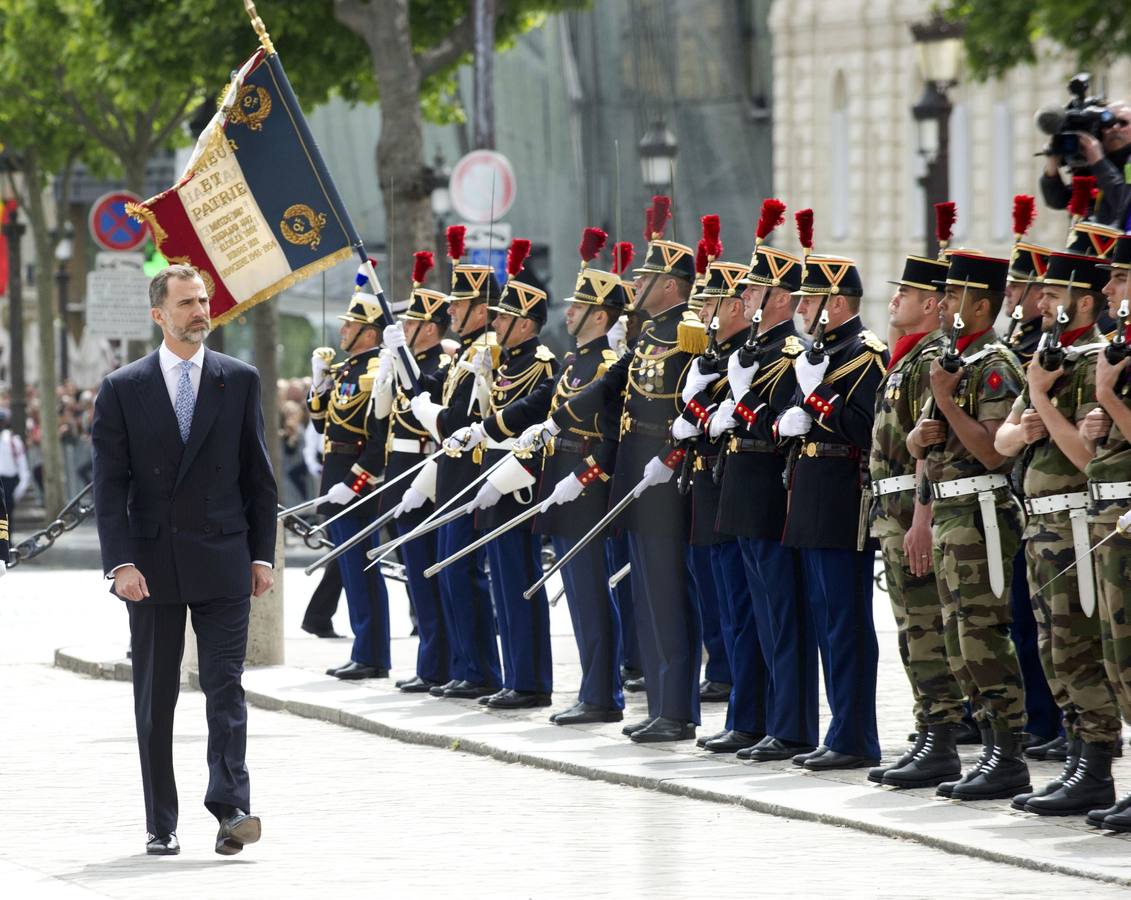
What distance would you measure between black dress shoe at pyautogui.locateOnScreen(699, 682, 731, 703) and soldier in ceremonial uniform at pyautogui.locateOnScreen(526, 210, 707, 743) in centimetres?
151

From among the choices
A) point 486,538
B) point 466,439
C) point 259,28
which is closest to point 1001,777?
point 486,538

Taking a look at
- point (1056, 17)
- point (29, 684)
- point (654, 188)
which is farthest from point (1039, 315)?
point (654, 188)

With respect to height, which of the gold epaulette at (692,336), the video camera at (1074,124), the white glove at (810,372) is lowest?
the white glove at (810,372)

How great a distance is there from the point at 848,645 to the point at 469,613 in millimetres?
3320

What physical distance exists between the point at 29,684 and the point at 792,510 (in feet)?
18.9

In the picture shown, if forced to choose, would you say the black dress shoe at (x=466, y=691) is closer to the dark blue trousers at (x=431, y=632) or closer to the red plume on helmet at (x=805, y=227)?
the dark blue trousers at (x=431, y=632)

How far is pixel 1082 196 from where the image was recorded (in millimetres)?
10078

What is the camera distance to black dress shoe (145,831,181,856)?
28.9 ft

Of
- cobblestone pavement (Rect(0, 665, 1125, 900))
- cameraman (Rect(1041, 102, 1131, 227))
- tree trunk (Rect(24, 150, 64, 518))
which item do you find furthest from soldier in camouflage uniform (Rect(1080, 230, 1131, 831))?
tree trunk (Rect(24, 150, 64, 518))

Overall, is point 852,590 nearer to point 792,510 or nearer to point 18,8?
point 792,510

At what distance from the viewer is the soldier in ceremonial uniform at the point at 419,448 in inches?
536

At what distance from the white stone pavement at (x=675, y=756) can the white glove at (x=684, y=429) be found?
1.31 meters

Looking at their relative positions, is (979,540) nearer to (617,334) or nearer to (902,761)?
(902,761)

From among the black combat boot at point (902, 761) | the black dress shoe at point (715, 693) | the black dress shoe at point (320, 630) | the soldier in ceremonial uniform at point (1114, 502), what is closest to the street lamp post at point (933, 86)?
the black dress shoe at point (320, 630)
